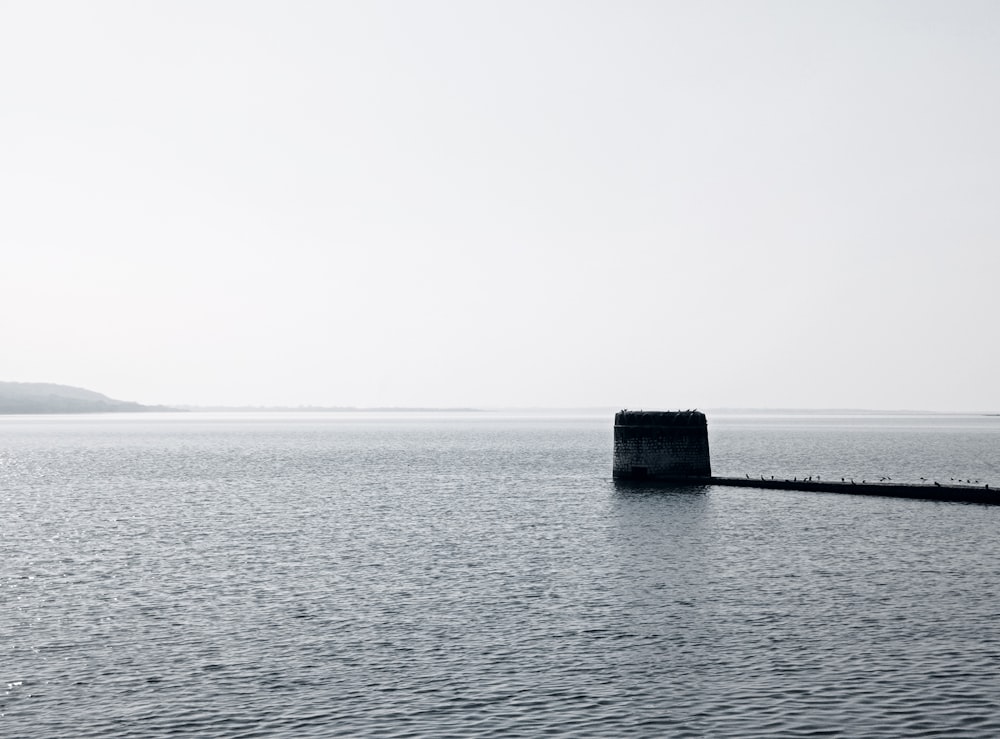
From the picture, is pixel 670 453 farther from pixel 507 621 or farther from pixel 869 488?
pixel 507 621

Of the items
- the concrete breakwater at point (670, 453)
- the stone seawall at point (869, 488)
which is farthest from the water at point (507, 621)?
the concrete breakwater at point (670, 453)

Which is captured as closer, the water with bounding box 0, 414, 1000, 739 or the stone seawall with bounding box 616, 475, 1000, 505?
the water with bounding box 0, 414, 1000, 739

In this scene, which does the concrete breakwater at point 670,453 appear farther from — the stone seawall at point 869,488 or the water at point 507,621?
the water at point 507,621

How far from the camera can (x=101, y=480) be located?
334 ft

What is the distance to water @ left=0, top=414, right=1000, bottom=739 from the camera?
22.4m

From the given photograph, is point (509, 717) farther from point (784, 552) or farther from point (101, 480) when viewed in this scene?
point (101, 480)

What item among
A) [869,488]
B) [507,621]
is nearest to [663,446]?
[869,488]

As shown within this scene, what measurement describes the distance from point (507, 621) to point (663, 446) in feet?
155

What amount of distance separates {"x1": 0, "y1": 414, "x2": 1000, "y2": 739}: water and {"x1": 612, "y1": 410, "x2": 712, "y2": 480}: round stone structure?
386 inches

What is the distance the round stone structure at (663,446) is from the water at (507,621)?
980 centimetres

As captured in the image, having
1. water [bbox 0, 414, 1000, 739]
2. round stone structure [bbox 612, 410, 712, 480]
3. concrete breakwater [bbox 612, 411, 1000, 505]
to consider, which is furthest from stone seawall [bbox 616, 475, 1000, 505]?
water [bbox 0, 414, 1000, 739]

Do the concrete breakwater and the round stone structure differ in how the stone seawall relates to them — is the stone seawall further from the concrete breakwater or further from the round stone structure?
the round stone structure

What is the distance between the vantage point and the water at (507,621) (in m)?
22.4

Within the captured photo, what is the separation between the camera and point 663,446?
76875mm
